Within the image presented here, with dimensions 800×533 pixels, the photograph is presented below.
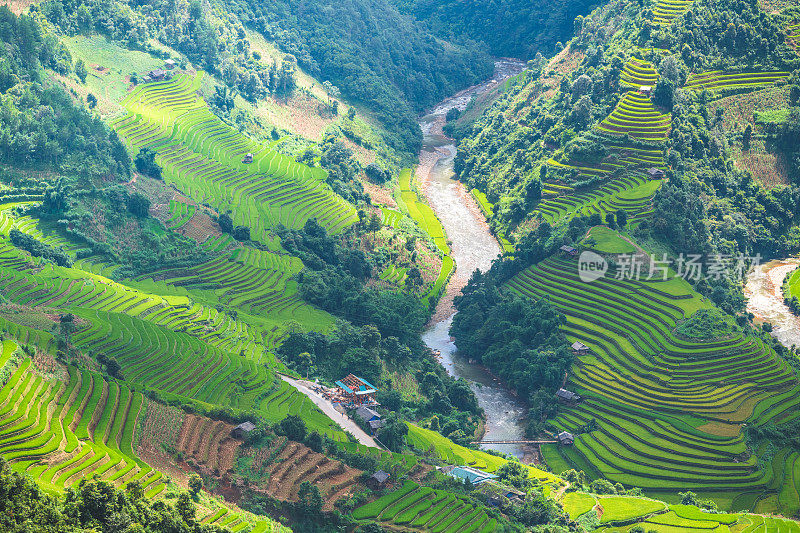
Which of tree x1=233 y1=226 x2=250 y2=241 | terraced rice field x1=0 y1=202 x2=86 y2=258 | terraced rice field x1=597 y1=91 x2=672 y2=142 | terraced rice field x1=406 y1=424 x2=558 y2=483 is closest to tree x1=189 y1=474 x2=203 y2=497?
terraced rice field x1=406 y1=424 x2=558 y2=483

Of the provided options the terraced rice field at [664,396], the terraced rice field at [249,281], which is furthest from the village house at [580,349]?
the terraced rice field at [249,281]

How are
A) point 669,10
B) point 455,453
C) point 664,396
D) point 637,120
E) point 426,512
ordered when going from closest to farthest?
point 426,512
point 455,453
point 664,396
point 637,120
point 669,10

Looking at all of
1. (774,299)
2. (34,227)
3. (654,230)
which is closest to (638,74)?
(654,230)

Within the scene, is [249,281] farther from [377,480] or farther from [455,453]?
[377,480]

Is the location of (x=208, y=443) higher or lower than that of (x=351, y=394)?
higher

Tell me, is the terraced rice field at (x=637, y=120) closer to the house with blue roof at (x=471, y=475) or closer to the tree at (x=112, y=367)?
the house with blue roof at (x=471, y=475)
